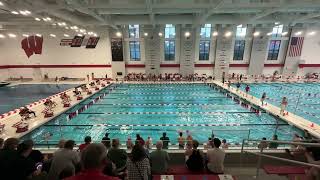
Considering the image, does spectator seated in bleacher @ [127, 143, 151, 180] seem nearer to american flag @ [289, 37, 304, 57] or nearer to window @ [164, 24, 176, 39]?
window @ [164, 24, 176, 39]

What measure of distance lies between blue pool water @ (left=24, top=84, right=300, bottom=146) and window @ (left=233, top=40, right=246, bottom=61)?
28.4 feet

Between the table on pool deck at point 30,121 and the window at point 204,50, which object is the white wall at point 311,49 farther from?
the table on pool deck at point 30,121

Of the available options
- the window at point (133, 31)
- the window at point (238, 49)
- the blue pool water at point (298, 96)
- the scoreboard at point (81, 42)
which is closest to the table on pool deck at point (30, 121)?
the scoreboard at point (81, 42)

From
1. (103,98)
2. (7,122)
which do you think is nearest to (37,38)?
(103,98)

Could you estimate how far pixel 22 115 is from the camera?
27.6 feet

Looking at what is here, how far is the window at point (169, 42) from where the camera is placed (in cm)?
2092

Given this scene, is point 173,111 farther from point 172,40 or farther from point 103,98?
point 172,40

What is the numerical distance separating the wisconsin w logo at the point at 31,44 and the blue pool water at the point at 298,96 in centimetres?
2253

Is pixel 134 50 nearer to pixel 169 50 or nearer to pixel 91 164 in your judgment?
pixel 169 50

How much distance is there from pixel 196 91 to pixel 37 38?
60.9 feet

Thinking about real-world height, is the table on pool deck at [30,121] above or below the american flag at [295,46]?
below

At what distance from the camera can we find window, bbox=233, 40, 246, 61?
2133cm

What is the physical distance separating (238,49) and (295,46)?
6205mm

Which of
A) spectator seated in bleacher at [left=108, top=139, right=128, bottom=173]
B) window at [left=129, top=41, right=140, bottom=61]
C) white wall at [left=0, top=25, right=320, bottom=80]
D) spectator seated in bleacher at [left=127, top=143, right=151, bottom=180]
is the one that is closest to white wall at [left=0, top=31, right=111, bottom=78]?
white wall at [left=0, top=25, right=320, bottom=80]
